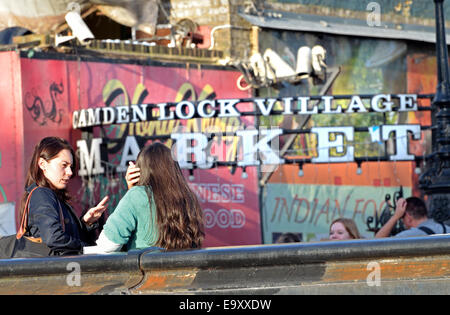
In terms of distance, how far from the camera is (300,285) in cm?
332

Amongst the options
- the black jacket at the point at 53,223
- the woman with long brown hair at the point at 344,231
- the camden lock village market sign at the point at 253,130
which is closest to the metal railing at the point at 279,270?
the black jacket at the point at 53,223

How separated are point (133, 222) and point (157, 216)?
0.13 meters

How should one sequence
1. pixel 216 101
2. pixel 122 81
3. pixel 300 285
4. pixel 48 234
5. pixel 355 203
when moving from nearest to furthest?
pixel 300 285
pixel 48 234
pixel 216 101
pixel 122 81
pixel 355 203

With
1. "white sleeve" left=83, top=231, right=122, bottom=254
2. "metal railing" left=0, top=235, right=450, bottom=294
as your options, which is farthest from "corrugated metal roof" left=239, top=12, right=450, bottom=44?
"metal railing" left=0, top=235, right=450, bottom=294

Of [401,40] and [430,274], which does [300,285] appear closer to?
[430,274]

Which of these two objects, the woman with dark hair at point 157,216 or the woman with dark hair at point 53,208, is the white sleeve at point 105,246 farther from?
the woman with dark hair at point 53,208

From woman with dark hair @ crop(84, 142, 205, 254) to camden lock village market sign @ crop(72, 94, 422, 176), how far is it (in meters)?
10.1

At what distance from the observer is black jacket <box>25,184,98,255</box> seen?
4.61 metres

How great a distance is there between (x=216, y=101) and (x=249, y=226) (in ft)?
10.8

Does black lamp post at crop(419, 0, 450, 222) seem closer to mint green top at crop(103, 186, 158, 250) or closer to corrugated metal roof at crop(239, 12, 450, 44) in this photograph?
mint green top at crop(103, 186, 158, 250)

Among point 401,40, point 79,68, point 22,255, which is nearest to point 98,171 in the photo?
point 79,68

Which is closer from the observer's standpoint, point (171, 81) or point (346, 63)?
point (171, 81)

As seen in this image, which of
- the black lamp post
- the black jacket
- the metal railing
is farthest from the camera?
the black lamp post

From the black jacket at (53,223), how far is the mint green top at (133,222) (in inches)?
10.6
